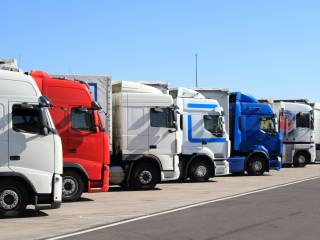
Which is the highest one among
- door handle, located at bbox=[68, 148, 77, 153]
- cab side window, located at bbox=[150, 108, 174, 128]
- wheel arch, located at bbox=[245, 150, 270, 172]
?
cab side window, located at bbox=[150, 108, 174, 128]

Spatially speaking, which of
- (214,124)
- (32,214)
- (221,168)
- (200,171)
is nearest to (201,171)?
(200,171)

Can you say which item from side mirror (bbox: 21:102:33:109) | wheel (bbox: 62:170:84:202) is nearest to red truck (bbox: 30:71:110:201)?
wheel (bbox: 62:170:84:202)

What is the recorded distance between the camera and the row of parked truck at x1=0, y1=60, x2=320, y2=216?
500 inches

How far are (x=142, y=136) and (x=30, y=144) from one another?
772 centimetres

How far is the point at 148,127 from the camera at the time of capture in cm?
2020

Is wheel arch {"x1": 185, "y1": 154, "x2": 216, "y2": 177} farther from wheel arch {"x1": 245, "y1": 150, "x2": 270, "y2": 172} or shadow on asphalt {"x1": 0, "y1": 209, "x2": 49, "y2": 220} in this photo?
shadow on asphalt {"x1": 0, "y1": 209, "x2": 49, "y2": 220}

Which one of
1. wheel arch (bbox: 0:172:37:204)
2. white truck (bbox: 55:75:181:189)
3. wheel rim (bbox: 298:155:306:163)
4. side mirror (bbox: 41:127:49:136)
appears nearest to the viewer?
wheel arch (bbox: 0:172:37:204)

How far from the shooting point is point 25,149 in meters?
12.7

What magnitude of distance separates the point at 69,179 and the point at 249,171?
13.7m

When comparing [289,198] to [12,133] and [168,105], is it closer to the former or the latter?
[168,105]

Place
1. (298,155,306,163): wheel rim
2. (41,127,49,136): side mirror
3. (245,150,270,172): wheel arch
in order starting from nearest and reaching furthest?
(41,127,49,136): side mirror, (245,150,270,172): wheel arch, (298,155,306,163): wheel rim

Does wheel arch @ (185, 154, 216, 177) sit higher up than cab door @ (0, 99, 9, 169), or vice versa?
cab door @ (0, 99, 9, 169)

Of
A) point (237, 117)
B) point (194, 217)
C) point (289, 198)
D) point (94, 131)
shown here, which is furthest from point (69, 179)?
point (237, 117)

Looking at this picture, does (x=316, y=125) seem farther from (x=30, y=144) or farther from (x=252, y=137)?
(x=30, y=144)
